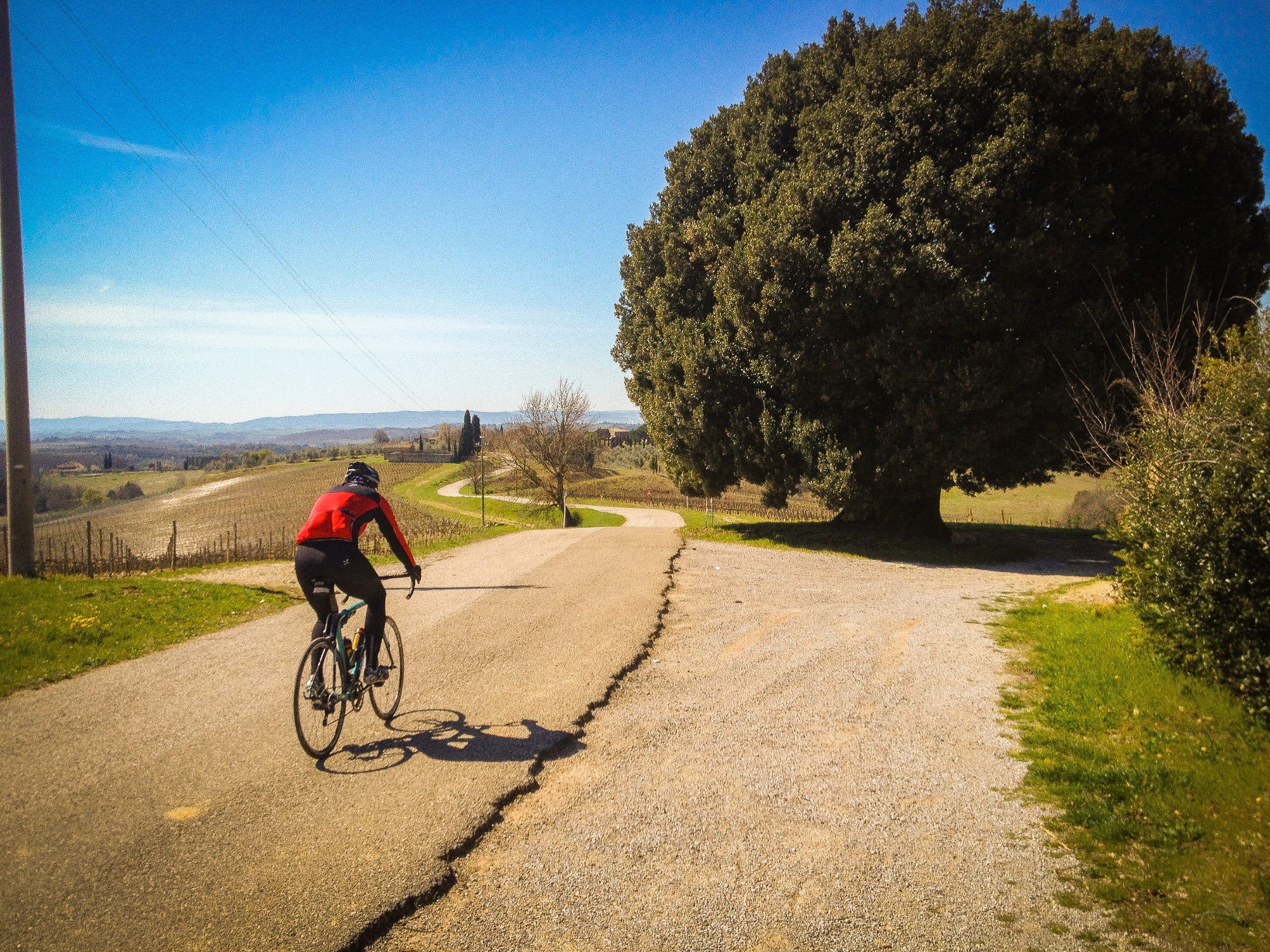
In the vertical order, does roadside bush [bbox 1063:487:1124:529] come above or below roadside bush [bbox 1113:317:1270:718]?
below

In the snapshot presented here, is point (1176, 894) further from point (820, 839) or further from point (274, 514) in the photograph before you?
point (274, 514)

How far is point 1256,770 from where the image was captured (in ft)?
15.5

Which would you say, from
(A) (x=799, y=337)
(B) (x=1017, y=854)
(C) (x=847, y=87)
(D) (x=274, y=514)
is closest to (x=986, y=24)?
(C) (x=847, y=87)

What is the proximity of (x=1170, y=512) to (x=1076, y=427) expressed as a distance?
1126 centimetres

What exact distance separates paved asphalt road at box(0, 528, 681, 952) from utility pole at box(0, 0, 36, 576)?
18.6ft

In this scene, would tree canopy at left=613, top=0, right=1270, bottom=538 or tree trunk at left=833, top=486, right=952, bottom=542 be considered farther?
tree trunk at left=833, top=486, right=952, bottom=542

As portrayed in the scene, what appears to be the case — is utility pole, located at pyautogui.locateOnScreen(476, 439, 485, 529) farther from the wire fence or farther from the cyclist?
the cyclist

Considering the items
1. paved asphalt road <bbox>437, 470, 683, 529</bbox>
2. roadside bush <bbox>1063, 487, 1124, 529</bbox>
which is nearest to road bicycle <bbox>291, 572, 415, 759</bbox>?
paved asphalt road <bbox>437, 470, 683, 529</bbox>

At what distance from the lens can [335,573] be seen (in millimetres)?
5219

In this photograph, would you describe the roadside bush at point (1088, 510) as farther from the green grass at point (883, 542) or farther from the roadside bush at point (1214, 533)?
the roadside bush at point (1214, 533)

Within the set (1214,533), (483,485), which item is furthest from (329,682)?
(483,485)

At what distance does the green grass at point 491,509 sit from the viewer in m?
48.1

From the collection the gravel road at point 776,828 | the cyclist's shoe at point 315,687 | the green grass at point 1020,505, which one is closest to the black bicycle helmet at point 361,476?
the cyclist's shoe at point 315,687

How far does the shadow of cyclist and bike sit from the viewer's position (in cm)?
502
